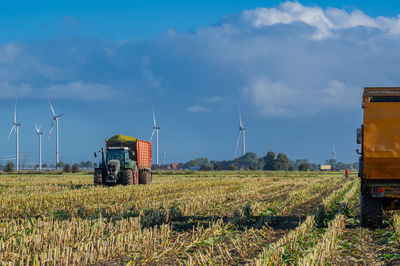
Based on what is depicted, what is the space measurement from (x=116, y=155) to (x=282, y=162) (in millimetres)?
119324

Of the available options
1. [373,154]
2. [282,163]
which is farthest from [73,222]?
[282,163]

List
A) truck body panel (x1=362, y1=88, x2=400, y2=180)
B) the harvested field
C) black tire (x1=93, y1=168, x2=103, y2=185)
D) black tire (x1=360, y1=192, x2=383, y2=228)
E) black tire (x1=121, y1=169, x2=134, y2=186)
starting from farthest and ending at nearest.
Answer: black tire (x1=121, y1=169, x2=134, y2=186), black tire (x1=93, y1=168, x2=103, y2=185), black tire (x1=360, y1=192, x2=383, y2=228), truck body panel (x1=362, y1=88, x2=400, y2=180), the harvested field

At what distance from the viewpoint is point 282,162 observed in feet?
480

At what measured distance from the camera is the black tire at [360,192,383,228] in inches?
502

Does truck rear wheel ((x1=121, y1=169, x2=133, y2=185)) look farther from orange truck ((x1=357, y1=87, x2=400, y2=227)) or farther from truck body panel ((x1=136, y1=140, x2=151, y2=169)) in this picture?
orange truck ((x1=357, y1=87, x2=400, y2=227))

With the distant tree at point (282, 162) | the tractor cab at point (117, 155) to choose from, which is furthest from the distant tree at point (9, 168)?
the distant tree at point (282, 162)

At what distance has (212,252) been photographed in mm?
9258

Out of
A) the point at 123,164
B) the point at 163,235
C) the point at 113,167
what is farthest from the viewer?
the point at 123,164

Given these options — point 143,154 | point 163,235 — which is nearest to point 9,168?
point 143,154

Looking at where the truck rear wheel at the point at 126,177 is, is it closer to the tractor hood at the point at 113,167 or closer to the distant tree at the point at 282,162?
the tractor hood at the point at 113,167

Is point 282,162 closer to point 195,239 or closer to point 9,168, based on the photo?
point 9,168

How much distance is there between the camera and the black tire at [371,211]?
12.7 metres

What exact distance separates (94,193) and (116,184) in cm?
838

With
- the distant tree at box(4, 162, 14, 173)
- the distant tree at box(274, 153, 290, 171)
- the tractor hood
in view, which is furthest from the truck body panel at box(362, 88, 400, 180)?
the distant tree at box(274, 153, 290, 171)
